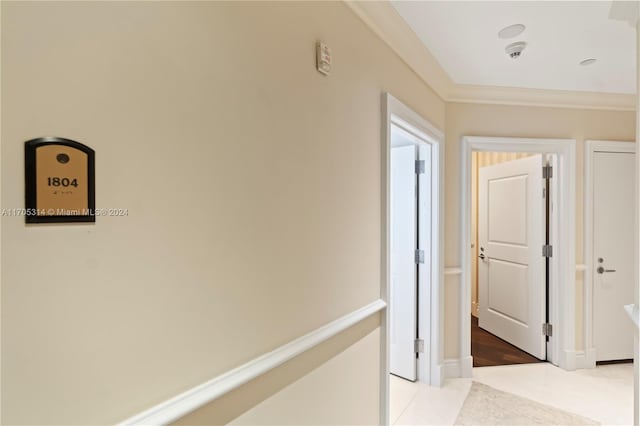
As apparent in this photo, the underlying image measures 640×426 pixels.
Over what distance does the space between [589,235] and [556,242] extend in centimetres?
29

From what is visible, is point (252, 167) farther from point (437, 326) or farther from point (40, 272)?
point (437, 326)

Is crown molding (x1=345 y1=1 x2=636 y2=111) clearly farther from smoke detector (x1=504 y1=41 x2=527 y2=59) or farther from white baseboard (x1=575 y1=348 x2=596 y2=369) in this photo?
white baseboard (x1=575 y1=348 x2=596 y2=369)

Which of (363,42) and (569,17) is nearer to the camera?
(363,42)

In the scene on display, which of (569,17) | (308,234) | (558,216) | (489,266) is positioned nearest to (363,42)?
(308,234)

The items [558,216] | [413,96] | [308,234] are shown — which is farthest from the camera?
[558,216]

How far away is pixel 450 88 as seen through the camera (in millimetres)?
3107

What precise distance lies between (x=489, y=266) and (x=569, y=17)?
2.95m

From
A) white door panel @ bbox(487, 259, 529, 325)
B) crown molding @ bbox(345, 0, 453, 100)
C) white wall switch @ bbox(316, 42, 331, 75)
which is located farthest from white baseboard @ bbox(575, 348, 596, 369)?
white wall switch @ bbox(316, 42, 331, 75)

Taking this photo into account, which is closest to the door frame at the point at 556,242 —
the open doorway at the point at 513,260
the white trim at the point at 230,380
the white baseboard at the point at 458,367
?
the white baseboard at the point at 458,367

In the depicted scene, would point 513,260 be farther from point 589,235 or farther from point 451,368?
point 451,368

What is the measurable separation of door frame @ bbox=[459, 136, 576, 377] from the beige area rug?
395 mm

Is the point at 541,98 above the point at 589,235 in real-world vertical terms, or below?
above

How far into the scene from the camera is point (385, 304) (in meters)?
1.96

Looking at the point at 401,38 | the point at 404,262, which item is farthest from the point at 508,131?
the point at 401,38
